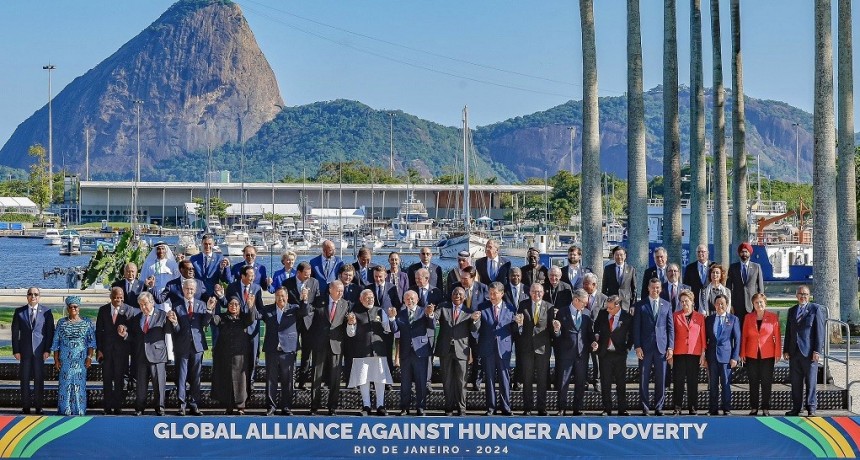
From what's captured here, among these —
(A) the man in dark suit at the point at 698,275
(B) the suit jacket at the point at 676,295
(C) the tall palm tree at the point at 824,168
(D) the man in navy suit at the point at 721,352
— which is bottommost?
(D) the man in navy suit at the point at 721,352

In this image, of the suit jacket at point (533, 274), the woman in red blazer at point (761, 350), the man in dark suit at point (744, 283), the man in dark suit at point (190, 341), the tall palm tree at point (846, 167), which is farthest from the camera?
the tall palm tree at point (846, 167)

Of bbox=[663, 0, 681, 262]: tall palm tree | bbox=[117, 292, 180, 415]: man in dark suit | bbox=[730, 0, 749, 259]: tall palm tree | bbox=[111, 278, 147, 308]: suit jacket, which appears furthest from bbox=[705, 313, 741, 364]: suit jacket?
bbox=[730, 0, 749, 259]: tall palm tree

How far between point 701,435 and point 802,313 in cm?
228

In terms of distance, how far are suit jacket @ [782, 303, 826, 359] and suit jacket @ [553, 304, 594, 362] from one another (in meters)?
2.60

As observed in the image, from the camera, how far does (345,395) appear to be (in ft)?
52.1

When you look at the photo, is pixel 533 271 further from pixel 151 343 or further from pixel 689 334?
pixel 151 343

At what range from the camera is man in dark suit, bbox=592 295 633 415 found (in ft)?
50.9

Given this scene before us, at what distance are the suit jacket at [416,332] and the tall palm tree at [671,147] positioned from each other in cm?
1234

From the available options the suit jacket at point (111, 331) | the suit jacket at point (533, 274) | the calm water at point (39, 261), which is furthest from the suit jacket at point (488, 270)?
the calm water at point (39, 261)

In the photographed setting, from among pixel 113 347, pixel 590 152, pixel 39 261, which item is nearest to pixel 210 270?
pixel 113 347

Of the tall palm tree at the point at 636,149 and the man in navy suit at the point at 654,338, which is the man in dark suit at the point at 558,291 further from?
the tall palm tree at the point at 636,149

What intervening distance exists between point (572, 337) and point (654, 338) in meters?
1.04

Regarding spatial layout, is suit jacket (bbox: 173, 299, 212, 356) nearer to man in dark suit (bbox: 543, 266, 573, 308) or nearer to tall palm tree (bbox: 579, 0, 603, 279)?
man in dark suit (bbox: 543, 266, 573, 308)

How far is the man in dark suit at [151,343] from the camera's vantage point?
1532cm
